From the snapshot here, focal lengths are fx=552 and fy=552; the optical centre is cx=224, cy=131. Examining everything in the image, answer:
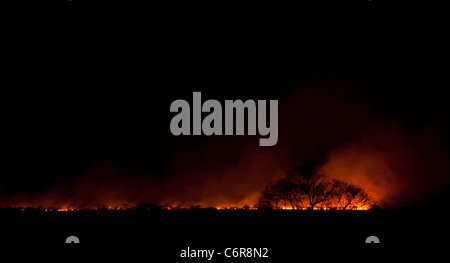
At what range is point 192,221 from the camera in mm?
14766

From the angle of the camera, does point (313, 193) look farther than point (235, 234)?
Yes

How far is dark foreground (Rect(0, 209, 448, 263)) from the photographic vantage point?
1356 cm

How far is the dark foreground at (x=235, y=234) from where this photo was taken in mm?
13562

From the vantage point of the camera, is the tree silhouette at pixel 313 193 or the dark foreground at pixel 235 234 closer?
the dark foreground at pixel 235 234

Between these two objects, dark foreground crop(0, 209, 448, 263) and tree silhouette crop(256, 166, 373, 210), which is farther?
tree silhouette crop(256, 166, 373, 210)

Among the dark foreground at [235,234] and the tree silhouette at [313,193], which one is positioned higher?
the tree silhouette at [313,193]

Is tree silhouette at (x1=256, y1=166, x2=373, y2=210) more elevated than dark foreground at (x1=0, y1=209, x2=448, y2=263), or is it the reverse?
tree silhouette at (x1=256, y1=166, x2=373, y2=210)

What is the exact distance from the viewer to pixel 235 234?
14234 millimetres

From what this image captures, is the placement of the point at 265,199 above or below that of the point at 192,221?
above
